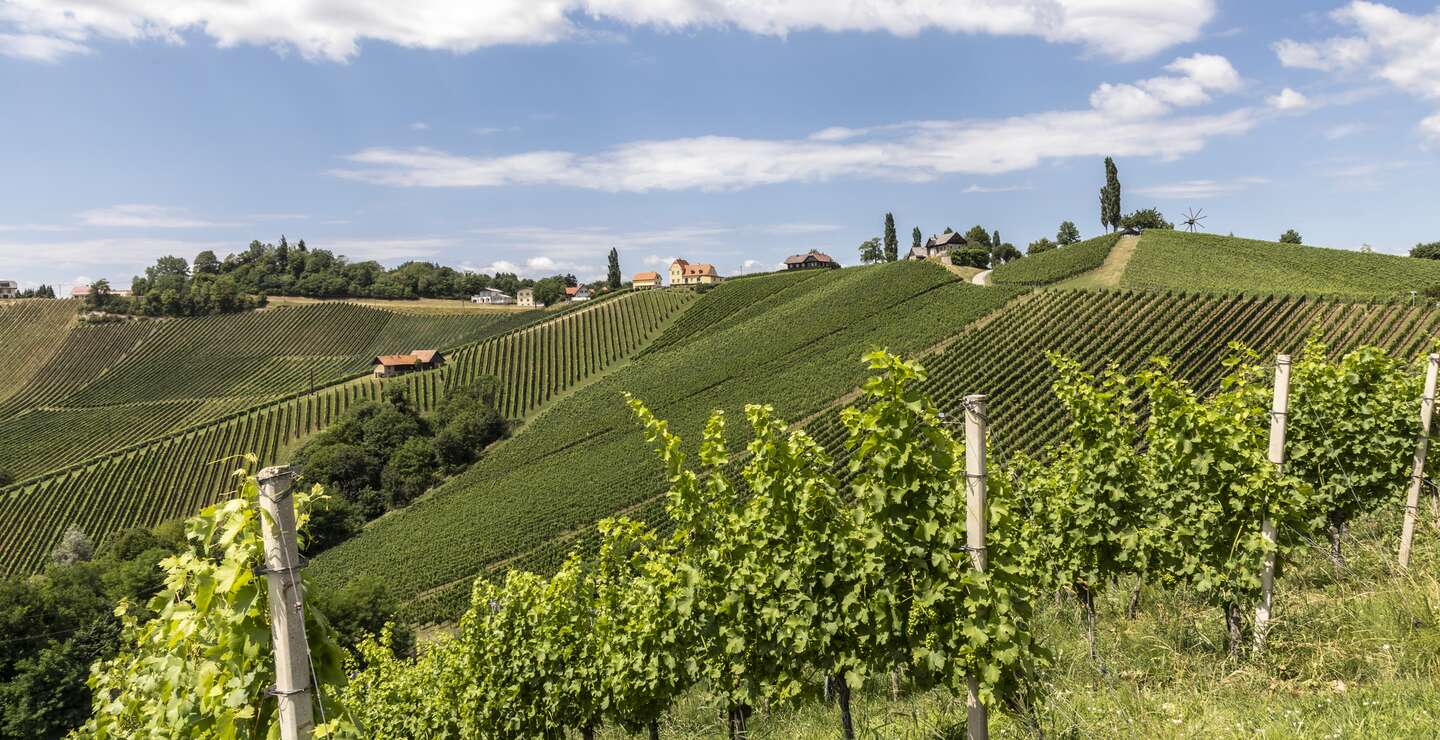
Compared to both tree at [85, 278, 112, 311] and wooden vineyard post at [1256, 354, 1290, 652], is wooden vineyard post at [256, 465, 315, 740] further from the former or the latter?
tree at [85, 278, 112, 311]

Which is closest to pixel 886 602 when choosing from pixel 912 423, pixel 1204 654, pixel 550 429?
pixel 912 423

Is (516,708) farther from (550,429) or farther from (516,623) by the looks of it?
(550,429)

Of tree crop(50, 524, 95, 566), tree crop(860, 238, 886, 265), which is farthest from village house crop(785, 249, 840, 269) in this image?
tree crop(50, 524, 95, 566)

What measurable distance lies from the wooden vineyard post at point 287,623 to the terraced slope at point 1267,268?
224 ft

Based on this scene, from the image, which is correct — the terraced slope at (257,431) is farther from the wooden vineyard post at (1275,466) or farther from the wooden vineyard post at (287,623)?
the wooden vineyard post at (1275,466)

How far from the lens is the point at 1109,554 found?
9953mm

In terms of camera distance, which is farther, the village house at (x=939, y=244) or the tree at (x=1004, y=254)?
the village house at (x=939, y=244)

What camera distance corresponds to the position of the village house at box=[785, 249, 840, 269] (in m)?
146

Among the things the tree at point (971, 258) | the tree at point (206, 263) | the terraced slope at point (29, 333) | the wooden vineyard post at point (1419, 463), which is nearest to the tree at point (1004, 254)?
the tree at point (971, 258)

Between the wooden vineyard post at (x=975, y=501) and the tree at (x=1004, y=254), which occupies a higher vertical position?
the tree at (x=1004, y=254)

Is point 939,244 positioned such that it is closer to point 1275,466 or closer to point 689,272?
point 689,272

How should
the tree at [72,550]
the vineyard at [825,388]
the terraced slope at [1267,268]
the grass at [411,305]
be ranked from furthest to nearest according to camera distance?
the grass at [411,305] < the terraced slope at [1267,268] < the tree at [72,550] < the vineyard at [825,388]

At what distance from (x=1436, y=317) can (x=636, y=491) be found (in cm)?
4741

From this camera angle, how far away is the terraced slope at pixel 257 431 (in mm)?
62125
